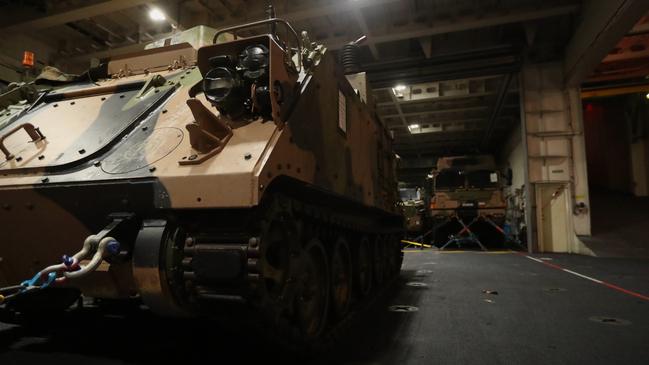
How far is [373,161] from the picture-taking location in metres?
4.85

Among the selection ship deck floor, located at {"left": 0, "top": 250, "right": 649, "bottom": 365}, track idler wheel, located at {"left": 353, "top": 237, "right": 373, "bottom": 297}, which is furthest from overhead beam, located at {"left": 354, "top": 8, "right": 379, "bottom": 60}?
ship deck floor, located at {"left": 0, "top": 250, "right": 649, "bottom": 365}

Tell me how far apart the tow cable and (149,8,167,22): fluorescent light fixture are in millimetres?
9244

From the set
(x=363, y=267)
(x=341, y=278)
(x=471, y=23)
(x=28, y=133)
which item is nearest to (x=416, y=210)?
(x=471, y=23)

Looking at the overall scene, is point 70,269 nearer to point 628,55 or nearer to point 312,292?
point 312,292

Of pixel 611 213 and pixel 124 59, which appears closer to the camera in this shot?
pixel 124 59

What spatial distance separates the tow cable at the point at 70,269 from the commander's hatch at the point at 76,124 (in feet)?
2.34

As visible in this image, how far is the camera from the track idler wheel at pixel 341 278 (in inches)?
141

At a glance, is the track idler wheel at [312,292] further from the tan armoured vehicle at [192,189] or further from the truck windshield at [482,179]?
the truck windshield at [482,179]

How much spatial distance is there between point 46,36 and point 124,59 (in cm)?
980

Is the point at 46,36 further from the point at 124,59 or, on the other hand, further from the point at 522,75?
the point at 522,75

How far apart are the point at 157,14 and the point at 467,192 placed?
403 inches

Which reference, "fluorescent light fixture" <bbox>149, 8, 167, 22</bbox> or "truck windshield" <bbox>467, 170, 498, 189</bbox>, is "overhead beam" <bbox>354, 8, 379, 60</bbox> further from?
"truck windshield" <bbox>467, 170, 498, 189</bbox>

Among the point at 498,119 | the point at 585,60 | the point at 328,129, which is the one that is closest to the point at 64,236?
the point at 328,129

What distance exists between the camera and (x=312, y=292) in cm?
304
